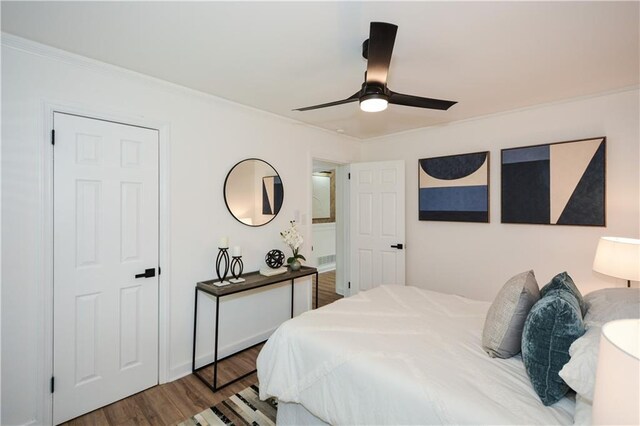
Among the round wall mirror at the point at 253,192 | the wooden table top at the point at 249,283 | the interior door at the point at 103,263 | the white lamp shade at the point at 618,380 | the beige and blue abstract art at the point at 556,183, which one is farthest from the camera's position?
the round wall mirror at the point at 253,192

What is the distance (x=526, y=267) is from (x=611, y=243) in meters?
0.90

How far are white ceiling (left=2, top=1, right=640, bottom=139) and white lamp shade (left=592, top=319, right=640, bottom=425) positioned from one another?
156cm

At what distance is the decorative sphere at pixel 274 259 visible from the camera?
3082 mm

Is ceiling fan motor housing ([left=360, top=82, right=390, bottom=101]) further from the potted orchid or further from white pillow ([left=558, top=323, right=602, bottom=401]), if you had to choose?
the potted orchid

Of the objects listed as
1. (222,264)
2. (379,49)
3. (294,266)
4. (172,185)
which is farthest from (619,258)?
(172,185)

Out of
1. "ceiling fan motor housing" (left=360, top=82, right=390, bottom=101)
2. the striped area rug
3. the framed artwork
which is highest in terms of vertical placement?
"ceiling fan motor housing" (left=360, top=82, right=390, bottom=101)

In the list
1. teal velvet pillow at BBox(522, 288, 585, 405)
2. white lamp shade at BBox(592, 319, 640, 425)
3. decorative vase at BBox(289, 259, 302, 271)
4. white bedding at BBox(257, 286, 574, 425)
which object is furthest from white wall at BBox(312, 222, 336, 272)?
white lamp shade at BBox(592, 319, 640, 425)

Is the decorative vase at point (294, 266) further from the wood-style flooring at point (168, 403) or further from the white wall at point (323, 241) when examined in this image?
the white wall at point (323, 241)

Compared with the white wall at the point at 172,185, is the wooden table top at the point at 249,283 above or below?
below

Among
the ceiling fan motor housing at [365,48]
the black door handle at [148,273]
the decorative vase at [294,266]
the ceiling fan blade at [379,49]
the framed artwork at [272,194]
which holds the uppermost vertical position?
the ceiling fan motor housing at [365,48]

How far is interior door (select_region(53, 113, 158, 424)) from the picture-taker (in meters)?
1.99

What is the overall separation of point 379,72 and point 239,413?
7.90 feet

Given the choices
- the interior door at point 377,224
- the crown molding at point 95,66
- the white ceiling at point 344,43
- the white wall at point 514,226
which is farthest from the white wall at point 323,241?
the white ceiling at point 344,43

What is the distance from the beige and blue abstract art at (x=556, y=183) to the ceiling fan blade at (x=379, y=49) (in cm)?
215
